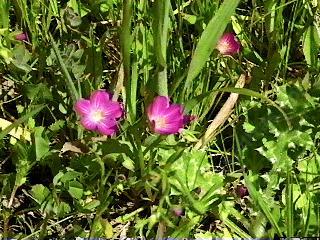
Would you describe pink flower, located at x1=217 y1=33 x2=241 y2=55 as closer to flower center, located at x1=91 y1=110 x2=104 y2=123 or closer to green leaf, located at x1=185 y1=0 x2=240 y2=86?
green leaf, located at x1=185 y1=0 x2=240 y2=86

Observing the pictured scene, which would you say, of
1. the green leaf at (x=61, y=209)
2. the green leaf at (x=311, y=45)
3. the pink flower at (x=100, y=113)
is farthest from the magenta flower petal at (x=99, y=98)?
the green leaf at (x=311, y=45)

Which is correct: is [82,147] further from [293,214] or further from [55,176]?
[293,214]

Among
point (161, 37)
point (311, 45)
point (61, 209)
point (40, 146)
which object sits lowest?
point (61, 209)

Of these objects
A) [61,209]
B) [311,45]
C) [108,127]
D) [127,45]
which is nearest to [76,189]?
[61,209]

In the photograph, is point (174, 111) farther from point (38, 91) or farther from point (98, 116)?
point (38, 91)

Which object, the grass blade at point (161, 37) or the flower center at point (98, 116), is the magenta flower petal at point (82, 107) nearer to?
the flower center at point (98, 116)

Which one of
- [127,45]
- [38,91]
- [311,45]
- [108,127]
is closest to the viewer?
[127,45]

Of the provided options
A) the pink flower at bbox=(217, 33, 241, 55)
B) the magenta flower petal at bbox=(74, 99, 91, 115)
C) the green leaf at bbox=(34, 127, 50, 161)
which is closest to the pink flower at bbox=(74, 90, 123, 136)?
the magenta flower petal at bbox=(74, 99, 91, 115)
